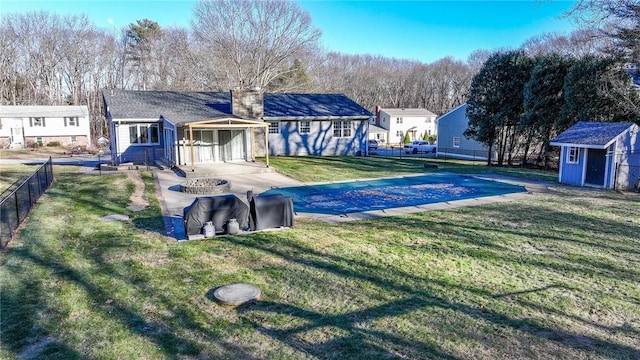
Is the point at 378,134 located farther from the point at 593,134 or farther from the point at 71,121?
the point at 593,134

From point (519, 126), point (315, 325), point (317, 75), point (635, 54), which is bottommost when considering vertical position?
point (315, 325)

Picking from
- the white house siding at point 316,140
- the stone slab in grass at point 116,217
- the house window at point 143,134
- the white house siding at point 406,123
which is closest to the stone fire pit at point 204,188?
the stone slab in grass at point 116,217

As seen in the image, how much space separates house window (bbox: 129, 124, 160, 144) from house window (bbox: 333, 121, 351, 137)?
1220 cm

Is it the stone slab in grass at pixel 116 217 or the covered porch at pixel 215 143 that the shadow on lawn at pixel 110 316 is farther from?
the covered porch at pixel 215 143

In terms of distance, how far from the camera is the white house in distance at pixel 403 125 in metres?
54.8

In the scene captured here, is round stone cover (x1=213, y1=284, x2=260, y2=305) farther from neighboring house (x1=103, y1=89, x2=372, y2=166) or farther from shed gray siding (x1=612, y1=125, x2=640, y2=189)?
shed gray siding (x1=612, y1=125, x2=640, y2=189)

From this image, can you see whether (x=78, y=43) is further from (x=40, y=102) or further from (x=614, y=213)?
(x=614, y=213)

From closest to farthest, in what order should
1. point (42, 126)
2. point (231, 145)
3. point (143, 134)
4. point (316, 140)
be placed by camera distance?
point (231, 145) → point (143, 134) → point (316, 140) → point (42, 126)

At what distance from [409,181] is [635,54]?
12.1 meters

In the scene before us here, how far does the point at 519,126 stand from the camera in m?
26.1

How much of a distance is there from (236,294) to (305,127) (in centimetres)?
2273

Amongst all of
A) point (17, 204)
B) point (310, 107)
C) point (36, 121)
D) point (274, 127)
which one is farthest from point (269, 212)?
point (36, 121)

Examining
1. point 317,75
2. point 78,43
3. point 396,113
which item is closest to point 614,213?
point 396,113

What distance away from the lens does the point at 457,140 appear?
118 ft
